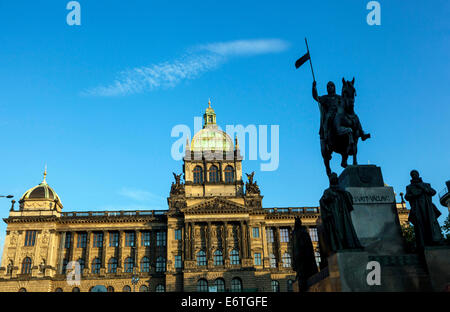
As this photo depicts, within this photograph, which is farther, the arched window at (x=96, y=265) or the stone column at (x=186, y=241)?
the arched window at (x=96, y=265)

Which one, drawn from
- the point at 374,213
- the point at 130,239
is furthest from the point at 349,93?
the point at 130,239

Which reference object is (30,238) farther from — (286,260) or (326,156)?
(326,156)

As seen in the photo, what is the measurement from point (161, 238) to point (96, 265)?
11.6 metres

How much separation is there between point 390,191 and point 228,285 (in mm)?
53874

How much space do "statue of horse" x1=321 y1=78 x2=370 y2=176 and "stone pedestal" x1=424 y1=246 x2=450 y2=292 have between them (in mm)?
3287

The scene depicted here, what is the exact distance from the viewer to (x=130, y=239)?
2734 inches

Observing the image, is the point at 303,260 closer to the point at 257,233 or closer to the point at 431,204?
the point at 431,204

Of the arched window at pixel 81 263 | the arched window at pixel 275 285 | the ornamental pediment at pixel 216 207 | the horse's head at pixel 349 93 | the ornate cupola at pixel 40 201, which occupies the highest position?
the ornate cupola at pixel 40 201

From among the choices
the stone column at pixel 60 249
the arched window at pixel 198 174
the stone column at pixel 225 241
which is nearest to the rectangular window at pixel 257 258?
the stone column at pixel 225 241

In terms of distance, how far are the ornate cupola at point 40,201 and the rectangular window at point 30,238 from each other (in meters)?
3.68

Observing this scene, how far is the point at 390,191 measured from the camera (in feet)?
37.4

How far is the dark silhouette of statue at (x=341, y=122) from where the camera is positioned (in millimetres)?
12366

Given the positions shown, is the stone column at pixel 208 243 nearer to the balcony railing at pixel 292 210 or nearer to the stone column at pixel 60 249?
the balcony railing at pixel 292 210
